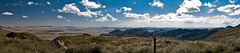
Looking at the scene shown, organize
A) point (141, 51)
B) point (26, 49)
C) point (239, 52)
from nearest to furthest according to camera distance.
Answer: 1. point (239, 52)
2. point (26, 49)
3. point (141, 51)

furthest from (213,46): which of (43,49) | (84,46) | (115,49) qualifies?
(43,49)

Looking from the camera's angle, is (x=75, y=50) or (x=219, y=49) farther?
(x=75, y=50)

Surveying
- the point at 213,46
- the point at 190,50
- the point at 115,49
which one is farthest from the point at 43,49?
the point at 213,46

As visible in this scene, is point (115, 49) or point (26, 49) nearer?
point (26, 49)

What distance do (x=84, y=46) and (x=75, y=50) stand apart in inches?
29.2

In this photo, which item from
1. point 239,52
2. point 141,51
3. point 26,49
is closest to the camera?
point 239,52

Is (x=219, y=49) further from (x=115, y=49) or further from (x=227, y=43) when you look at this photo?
(x=115, y=49)

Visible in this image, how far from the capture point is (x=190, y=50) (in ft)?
86.4

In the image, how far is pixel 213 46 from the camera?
26.6 metres

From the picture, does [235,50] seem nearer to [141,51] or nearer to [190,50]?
[190,50]

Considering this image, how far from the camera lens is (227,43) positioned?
26469 millimetres

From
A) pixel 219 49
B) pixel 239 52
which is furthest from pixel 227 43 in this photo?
pixel 239 52

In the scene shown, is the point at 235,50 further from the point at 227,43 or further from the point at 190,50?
the point at 190,50

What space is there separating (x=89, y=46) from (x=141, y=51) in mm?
3983
